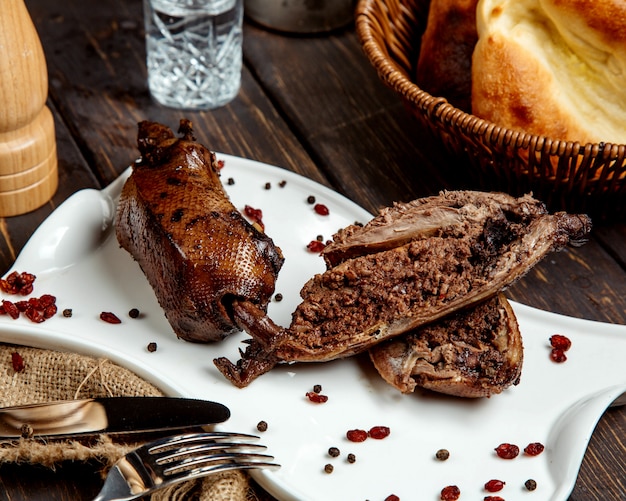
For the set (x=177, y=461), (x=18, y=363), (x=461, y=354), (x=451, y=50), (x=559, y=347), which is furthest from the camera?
(x=451, y=50)

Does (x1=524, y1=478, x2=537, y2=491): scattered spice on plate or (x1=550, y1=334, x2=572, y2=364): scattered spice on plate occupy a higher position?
(x1=550, y1=334, x2=572, y2=364): scattered spice on plate

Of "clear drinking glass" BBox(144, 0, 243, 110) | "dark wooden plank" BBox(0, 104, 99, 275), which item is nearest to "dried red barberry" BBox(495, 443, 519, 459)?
"dark wooden plank" BBox(0, 104, 99, 275)

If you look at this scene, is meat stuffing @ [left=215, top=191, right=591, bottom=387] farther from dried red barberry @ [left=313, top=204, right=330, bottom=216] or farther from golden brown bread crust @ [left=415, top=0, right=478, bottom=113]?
golden brown bread crust @ [left=415, top=0, right=478, bottom=113]

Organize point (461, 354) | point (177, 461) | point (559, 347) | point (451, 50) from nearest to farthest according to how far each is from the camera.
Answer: point (177, 461) < point (461, 354) < point (559, 347) < point (451, 50)

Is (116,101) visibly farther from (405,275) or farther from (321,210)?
(405,275)

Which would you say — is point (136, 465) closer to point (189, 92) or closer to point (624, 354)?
point (624, 354)

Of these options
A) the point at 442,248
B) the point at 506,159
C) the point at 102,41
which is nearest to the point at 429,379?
the point at 442,248

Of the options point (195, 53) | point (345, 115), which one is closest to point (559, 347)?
point (345, 115)
